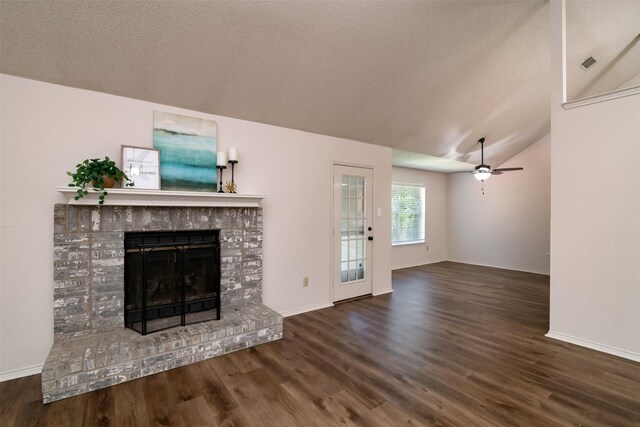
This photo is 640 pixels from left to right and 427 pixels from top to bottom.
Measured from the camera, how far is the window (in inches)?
277

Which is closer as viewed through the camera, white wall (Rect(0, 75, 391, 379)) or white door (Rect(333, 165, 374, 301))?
white wall (Rect(0, 75, 391, 379))

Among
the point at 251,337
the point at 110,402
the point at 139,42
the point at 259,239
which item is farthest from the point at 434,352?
the point at 139,42

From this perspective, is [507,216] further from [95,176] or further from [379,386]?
[95,176]

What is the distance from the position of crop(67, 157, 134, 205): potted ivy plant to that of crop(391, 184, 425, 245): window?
5.62 metres

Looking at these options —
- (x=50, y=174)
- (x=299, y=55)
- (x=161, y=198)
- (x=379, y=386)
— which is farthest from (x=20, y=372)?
(x=299, y=55)

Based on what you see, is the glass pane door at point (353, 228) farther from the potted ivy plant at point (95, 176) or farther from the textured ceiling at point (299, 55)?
the potted ivy plant at point (95, 176)

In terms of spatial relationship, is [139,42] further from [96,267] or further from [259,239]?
[259,239]

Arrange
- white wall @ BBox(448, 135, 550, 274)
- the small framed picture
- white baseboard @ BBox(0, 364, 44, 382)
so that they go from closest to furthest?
white baseboard @ BBox(0, 364, 44, 382), the small framed picture, white wall @ BBox(448, 135, 550, 274)

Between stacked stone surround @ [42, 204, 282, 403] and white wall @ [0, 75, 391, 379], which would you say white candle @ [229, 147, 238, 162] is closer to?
white wall @ [0, 75, 391, 379]

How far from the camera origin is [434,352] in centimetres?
279

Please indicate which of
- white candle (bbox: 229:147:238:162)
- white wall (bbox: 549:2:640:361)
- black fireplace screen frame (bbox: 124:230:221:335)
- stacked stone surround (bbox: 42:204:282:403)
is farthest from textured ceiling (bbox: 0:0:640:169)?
black fireplace screen frame (bbox: 124:230:221:335)

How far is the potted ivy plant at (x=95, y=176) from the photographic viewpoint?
2377mm

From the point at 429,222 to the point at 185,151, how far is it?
20.6ft

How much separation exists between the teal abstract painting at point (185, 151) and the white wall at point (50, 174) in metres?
0.09
